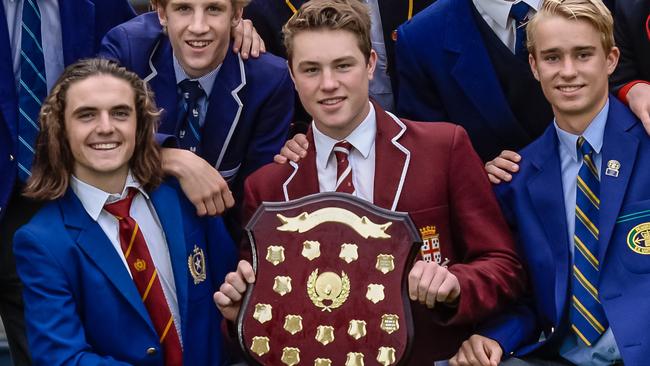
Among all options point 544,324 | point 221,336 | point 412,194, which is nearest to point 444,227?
point 412,194

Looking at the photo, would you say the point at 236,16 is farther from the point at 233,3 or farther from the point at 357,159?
the point at 357,159

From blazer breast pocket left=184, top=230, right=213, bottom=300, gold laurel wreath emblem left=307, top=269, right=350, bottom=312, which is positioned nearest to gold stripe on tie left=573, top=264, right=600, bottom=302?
gold laurel wreath emblem left=307, top=269, right=350, bottom=312

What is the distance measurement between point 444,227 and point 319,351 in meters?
0.76

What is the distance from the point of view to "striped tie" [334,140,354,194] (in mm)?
5043

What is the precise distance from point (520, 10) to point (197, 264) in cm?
169

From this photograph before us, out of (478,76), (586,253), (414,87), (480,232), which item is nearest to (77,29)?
(414,87)

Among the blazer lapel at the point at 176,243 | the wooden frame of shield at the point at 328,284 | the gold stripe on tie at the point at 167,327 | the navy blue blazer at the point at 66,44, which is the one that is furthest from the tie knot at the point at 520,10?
the gold stripe on tie at the point at 167,327

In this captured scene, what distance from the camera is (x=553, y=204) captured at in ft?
16.7

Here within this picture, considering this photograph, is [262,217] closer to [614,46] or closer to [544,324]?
[544,324]

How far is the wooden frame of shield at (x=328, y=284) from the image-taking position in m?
4.60

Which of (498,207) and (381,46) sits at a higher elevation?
(381,46)

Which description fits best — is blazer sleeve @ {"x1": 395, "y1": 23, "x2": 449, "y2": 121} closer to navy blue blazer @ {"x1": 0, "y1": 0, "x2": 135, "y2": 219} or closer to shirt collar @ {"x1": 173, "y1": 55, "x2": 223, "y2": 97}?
shirt collar @ {"x1": 173, "y1": 55, "x2": 223, "y2": 97}

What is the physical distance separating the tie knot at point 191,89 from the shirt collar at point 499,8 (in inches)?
47.6

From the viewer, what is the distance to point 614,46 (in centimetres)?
530
